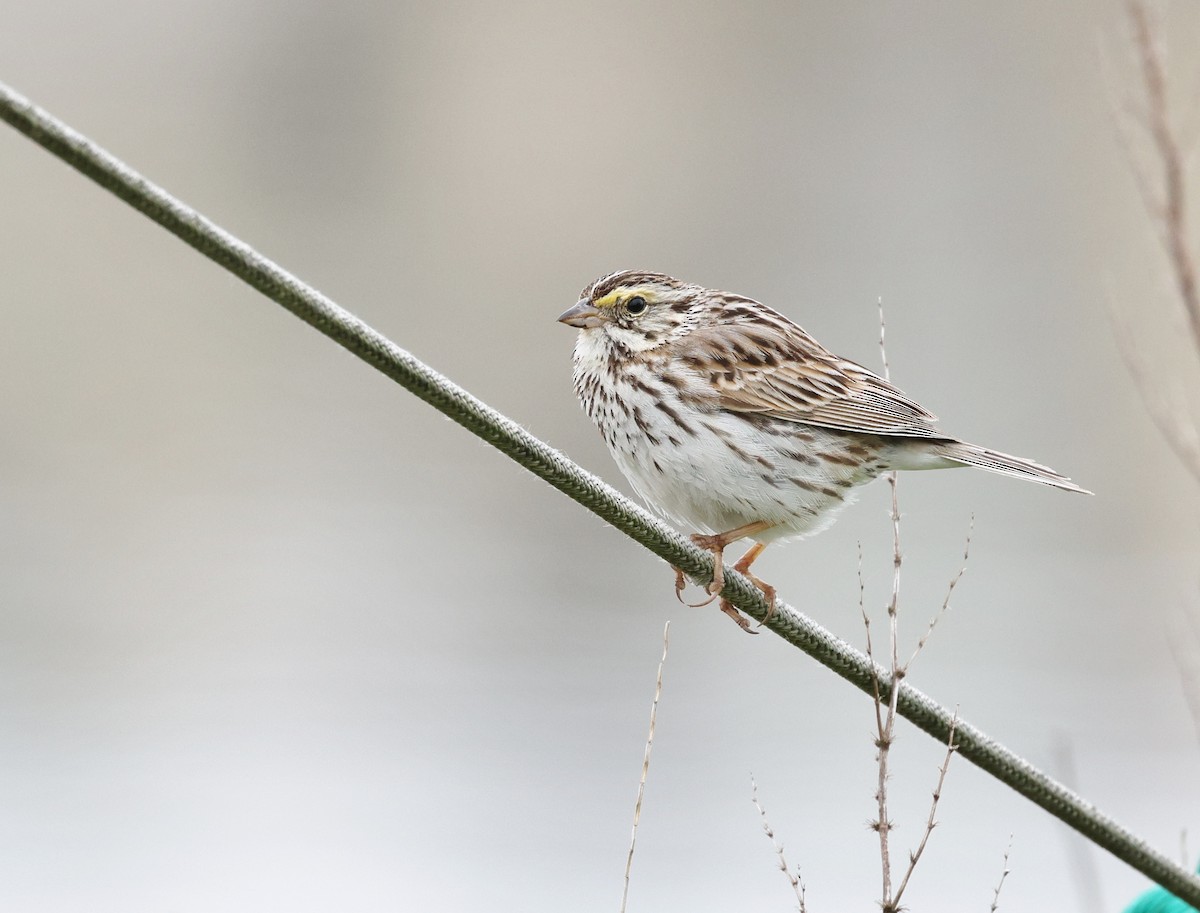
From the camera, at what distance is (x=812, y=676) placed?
12.7m

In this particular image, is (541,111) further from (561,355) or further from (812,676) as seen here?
(812,676)

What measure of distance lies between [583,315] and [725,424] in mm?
502

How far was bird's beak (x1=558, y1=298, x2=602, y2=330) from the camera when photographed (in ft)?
14.4

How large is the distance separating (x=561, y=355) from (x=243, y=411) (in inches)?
231

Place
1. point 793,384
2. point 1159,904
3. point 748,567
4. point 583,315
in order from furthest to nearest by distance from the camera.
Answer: point 793,384
point 583,315
point 748,567
point 1159,904

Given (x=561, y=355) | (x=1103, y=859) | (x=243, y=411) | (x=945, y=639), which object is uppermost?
(x=243, y=411)

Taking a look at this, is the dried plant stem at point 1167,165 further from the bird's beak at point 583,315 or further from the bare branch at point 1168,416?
the bird's beak at point 583,315

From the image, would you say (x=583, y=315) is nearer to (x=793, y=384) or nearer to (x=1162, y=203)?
(x=793, y=384)

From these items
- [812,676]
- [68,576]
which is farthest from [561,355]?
[68,576]

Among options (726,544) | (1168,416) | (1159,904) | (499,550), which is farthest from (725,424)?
(499,550)

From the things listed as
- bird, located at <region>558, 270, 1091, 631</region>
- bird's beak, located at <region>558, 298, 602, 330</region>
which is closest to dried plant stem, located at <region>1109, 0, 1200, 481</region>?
bird, located at <region>558, 270, 1091, 631</region>

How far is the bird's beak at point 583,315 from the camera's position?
4379 millimetres

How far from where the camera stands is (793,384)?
460 centimetres

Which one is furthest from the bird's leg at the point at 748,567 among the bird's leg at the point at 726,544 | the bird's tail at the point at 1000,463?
the bird's tail at the point at 1000,463
